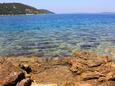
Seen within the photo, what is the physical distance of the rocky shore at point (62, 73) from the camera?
16.2 meters

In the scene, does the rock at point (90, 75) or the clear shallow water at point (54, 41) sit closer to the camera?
the rock at point (90, 75)

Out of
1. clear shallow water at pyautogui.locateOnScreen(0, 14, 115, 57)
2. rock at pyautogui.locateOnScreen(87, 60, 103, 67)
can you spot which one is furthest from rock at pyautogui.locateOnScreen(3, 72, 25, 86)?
clear shallow water at pyautogui.locateOnScreen(0, 14, 115, 57)

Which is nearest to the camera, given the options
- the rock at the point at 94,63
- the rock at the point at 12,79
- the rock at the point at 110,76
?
the rock at the point at 12,79

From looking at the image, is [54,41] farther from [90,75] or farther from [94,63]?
[90,75]

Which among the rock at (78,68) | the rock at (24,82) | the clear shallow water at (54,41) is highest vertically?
the rock at (24,82)

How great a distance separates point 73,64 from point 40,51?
13.0 m

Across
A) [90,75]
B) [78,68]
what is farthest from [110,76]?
[78,68]

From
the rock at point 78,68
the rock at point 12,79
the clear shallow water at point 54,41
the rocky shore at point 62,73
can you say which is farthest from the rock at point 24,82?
the clear shallow water at point 54,41

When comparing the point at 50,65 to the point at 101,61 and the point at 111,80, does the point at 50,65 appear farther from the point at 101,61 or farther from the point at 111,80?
the point at 111,80

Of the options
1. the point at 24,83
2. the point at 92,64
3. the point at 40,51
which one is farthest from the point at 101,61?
the point at 40,51

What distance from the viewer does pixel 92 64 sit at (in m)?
20.2

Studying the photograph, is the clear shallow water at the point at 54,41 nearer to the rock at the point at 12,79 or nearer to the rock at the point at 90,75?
the rock at the point at 90,75

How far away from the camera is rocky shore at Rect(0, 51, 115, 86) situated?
1624 centimetres

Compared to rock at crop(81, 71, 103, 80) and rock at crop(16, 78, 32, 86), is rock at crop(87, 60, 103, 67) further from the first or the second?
rock at crop(16, 78, 32, 86)
